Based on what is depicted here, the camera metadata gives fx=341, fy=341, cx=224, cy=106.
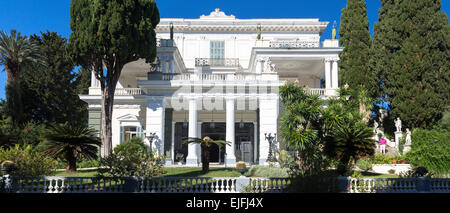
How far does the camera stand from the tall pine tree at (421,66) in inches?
1003

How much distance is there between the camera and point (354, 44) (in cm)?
3130

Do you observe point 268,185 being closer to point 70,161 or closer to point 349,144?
point 349,144

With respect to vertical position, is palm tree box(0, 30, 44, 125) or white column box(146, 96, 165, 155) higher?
palm tree box(0, 30, 44, 125)

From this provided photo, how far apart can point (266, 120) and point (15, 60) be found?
69.1 feet

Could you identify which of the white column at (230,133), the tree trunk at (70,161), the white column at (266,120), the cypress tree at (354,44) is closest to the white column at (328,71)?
the cypress tree at (354,44)

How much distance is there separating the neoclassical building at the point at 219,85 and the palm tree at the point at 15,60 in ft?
19.5

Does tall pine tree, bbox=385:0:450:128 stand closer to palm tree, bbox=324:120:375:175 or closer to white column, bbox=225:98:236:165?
white column, bbox=225:98:236:165

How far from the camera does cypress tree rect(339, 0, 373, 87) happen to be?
3019 centimetres

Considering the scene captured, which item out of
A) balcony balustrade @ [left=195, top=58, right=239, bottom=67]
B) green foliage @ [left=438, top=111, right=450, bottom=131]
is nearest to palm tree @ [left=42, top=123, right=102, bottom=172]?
balcony balustrade @ [left=195, top=58, right=239, bottom=67]

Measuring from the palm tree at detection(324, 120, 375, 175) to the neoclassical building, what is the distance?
339cm

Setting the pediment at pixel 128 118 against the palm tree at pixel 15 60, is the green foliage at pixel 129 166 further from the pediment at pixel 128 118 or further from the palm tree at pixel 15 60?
the palm tree at pixel 15 60

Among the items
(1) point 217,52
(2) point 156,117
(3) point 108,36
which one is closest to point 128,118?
(2) point 156,117
